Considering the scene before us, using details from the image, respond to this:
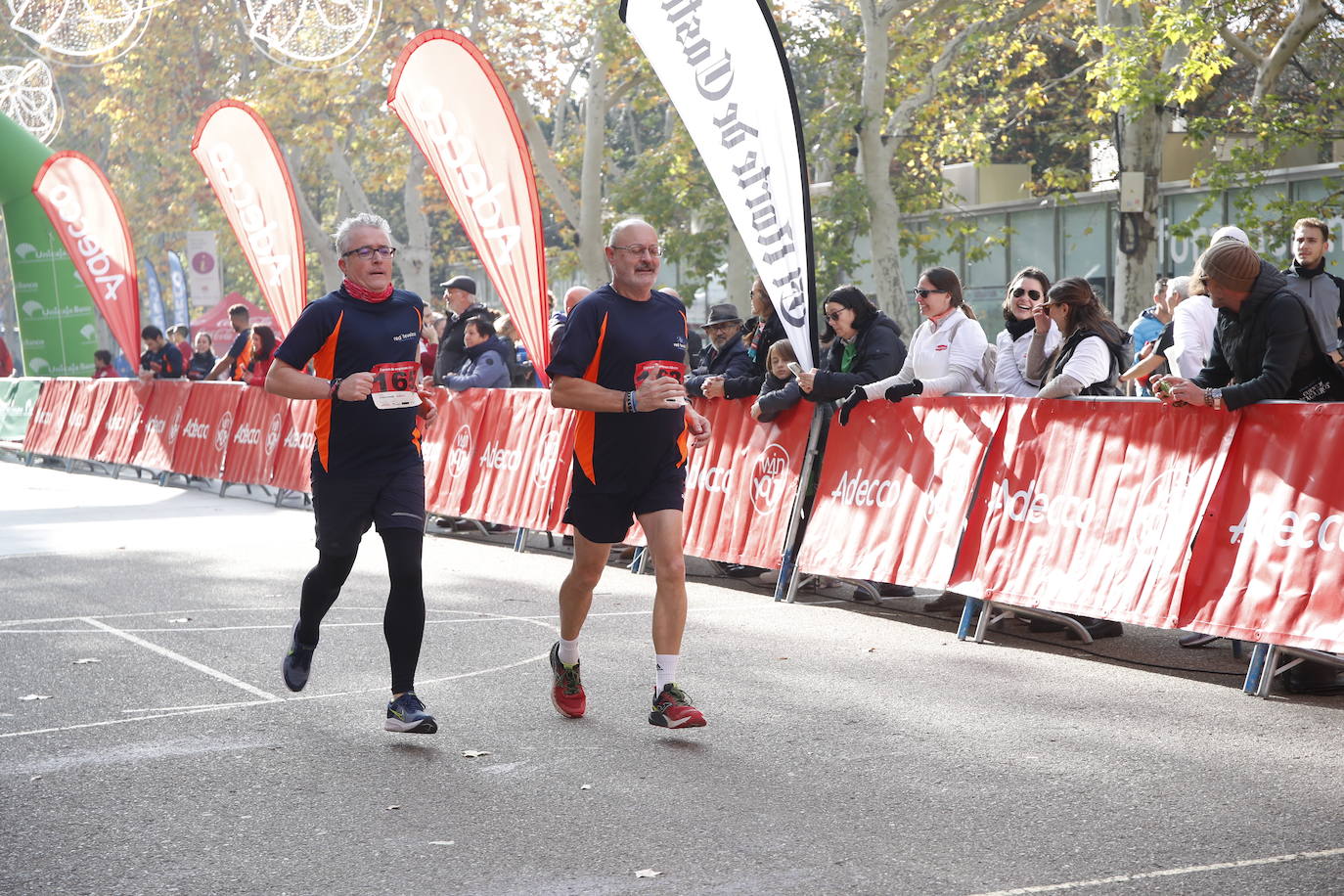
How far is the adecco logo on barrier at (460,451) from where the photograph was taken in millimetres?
14055

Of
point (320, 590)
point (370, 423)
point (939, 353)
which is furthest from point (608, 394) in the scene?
point (939, 353)

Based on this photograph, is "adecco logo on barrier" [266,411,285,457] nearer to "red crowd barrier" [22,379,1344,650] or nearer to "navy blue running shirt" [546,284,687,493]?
"red crowd barrier" [22,379,1344,650]

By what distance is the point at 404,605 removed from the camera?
6.48 m

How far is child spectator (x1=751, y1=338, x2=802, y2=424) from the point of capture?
10531 mm

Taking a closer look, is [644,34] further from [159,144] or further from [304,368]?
[159,144]

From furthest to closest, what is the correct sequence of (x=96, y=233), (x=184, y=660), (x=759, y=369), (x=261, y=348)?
(x=96, y=233) < (x=261, y=348) < (x=759, y=369) < (x=184, y=660)

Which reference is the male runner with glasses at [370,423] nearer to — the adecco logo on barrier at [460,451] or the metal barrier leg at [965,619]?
the metal barrier leg at [965,619]

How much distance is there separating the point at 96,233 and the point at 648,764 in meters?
20.6

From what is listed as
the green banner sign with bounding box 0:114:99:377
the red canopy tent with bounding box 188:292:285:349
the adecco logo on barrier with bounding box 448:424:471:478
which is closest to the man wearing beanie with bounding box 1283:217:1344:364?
the adecco logo on barrier with bounding box 448:424:471:478

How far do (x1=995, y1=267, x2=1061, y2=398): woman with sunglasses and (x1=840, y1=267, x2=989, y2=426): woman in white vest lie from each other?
161mm

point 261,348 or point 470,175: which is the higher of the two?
point 470,175

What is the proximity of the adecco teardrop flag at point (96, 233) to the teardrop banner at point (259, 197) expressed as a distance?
591 cm

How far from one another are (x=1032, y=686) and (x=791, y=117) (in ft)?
14.6

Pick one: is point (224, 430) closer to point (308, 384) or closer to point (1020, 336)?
point (1020, 336)
